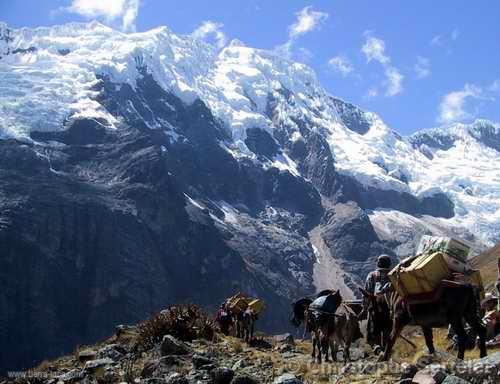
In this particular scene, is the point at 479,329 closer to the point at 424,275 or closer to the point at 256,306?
the point at 424,275

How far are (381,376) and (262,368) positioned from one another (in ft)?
13.2

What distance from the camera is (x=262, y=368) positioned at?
15.1 meters

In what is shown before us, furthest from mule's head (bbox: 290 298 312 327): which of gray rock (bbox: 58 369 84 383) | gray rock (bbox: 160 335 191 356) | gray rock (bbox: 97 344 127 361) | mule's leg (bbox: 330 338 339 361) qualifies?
gray rock (bbox: 58 369 84 383)

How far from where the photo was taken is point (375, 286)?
18.2 m

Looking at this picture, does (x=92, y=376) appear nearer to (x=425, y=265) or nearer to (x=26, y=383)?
(x=26, y=383)

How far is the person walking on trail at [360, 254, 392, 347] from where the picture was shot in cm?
1722

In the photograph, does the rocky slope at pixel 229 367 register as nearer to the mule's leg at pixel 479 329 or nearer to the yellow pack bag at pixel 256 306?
the mule's leg at pixel 479 329

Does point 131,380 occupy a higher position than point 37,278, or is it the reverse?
point 37,278

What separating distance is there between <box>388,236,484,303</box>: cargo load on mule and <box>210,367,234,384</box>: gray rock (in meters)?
4.33

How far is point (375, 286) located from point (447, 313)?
152 inches

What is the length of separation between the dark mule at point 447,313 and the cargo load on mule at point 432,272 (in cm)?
16

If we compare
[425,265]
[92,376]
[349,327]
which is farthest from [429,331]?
[92,376]

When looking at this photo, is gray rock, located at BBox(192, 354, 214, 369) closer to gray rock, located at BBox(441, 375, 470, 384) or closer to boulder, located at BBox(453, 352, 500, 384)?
boulder, located at BBox(453, 352, 500, 384)

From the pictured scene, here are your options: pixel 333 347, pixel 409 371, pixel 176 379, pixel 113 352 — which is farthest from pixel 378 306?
pixel 113 352
